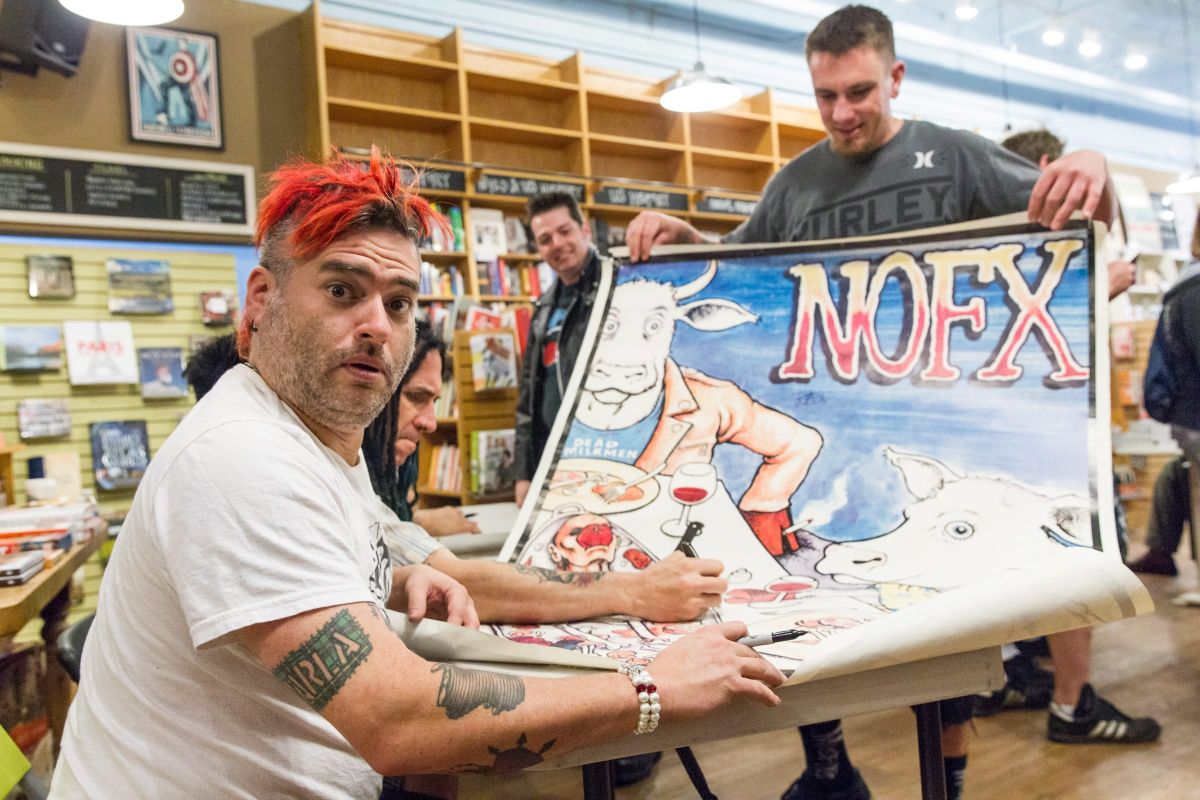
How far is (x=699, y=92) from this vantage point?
550cm

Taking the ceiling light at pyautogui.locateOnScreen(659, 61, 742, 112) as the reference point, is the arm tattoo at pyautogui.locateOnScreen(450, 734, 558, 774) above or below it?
below

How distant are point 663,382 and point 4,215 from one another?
4.40m

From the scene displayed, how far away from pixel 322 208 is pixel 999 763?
7.85ft

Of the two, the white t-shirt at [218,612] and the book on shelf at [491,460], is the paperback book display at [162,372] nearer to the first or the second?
the book on shelf at [491,460]

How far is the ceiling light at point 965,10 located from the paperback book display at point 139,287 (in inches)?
273

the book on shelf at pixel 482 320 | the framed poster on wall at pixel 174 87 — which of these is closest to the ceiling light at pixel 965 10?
the book on shelf at pixel 482 320

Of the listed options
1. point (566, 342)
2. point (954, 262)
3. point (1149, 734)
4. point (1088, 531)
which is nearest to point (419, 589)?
point (1088, 531)

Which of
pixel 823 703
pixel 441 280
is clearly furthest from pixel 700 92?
pixel 823 703

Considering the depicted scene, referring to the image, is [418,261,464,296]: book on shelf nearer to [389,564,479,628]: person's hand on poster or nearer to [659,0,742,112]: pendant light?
[659,0,742,112]: pendant light

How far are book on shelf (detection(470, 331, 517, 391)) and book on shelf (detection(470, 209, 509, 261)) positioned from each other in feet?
7.49

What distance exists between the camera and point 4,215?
175 inches

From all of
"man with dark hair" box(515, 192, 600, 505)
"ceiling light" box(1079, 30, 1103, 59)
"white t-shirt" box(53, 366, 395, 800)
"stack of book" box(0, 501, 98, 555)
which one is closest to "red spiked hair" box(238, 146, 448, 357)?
"white t-shirt" box(53, 366, 395, 800)

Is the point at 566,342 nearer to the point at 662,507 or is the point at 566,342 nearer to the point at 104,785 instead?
the point at 662,507

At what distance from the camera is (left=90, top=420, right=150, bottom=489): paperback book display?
4656 mm
